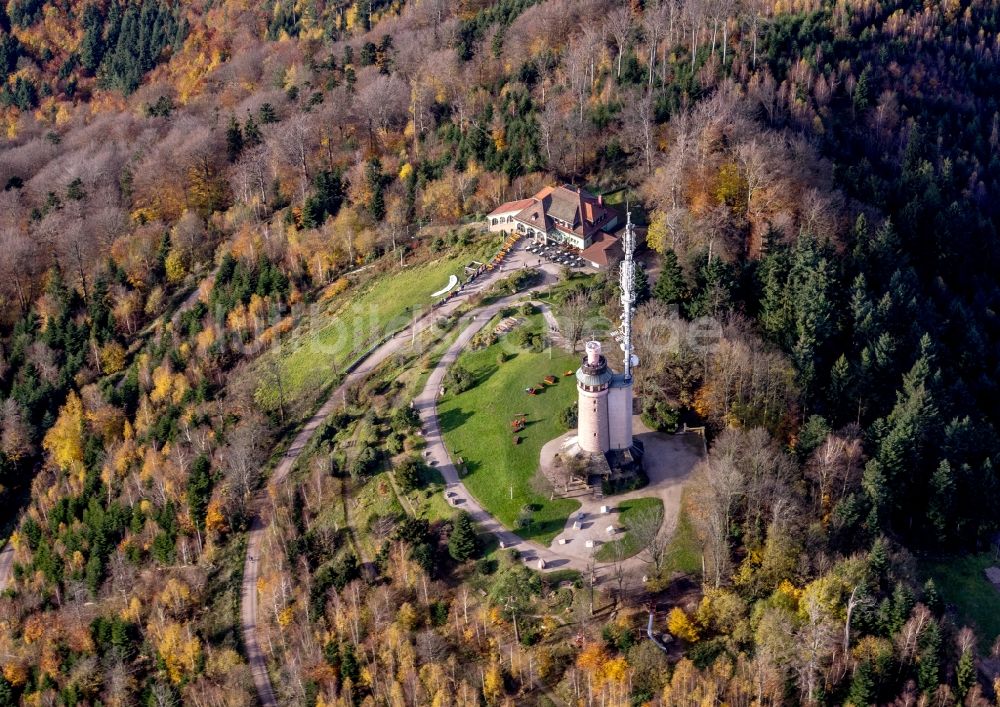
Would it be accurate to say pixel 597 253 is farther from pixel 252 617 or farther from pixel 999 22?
pixel 999 22

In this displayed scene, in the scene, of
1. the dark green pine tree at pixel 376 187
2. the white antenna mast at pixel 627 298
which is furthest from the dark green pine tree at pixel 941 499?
the dark green pine tree at pixel 376 187

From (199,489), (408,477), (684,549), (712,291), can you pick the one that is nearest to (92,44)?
(199,489)

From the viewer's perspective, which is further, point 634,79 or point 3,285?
point 3,285

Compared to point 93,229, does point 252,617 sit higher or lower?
lower

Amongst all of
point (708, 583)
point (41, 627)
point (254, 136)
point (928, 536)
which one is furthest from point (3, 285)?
point (928, 536)

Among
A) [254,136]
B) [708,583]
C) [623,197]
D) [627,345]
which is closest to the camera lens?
[708,583]

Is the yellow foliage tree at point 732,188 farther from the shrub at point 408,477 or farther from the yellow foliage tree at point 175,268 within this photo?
the yellow foliage tree at point 175,268

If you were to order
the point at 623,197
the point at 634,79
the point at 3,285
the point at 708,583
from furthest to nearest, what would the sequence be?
the point at 3,285, the point at 634,79, the point at 623,197, the point at 708,583
